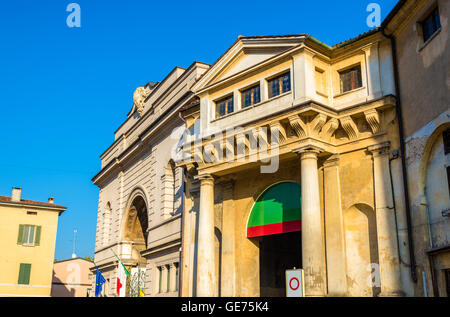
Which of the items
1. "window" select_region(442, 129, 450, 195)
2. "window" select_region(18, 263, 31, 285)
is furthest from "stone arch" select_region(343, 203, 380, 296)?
"window" select_region(18, 263, 31, 285)

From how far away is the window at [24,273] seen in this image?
149 feet

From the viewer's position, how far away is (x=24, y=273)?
45812 millimetres

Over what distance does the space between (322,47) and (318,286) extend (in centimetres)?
870

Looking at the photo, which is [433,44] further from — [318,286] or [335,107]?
[318,286]

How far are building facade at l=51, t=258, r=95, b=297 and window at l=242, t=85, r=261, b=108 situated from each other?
52849mm

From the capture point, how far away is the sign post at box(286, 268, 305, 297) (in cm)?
1388

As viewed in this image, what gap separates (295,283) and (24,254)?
38.8 metres

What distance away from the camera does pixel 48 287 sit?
4684cm

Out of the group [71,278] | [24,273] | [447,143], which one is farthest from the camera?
[71,278]

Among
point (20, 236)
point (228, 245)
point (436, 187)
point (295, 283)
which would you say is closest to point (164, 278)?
point (228, 245)

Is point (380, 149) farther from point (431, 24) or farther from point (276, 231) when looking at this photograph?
point (276, 231)

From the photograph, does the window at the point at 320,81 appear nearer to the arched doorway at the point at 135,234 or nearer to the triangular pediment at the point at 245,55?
the triangular pediment at the point at 245,55

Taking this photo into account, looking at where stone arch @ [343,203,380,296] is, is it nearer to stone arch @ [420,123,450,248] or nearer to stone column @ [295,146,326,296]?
stone column @ [295,146,326,296]

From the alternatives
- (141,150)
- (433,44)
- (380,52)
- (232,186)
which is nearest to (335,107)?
(380,52)
